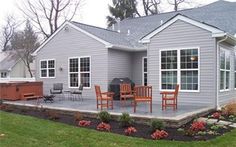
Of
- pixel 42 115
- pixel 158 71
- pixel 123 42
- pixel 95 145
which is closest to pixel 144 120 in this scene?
pixel 95 145

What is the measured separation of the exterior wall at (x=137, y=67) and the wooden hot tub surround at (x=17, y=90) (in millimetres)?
5771

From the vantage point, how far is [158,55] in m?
14.0

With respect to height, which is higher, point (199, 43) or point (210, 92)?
point (199, 43)

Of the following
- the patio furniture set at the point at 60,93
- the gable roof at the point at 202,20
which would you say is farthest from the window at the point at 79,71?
the gable roof at the point at 202,20

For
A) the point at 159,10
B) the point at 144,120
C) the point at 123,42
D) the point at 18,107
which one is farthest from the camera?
the point at 159,10

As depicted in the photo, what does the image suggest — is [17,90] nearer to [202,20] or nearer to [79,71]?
[79,71]

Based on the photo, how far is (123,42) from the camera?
1773 cm

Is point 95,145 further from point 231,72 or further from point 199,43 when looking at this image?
point 231,72

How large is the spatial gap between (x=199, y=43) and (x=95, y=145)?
7698 millimetres

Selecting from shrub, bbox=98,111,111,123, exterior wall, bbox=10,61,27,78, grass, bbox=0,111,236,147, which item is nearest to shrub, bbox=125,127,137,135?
grass, bbox=0,111,236,147

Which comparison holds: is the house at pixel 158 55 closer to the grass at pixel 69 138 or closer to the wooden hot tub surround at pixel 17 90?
the wooden hot tub surround at pixel 17 90

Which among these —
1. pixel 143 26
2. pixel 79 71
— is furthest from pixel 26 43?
pixel 79 71

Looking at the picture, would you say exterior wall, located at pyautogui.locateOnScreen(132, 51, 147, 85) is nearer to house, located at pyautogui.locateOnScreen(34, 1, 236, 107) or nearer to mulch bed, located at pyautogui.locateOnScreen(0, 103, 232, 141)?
house, located at pyautogui.locateOnScreen(34, 1, 236, 107)

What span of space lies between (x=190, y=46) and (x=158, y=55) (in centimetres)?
157
